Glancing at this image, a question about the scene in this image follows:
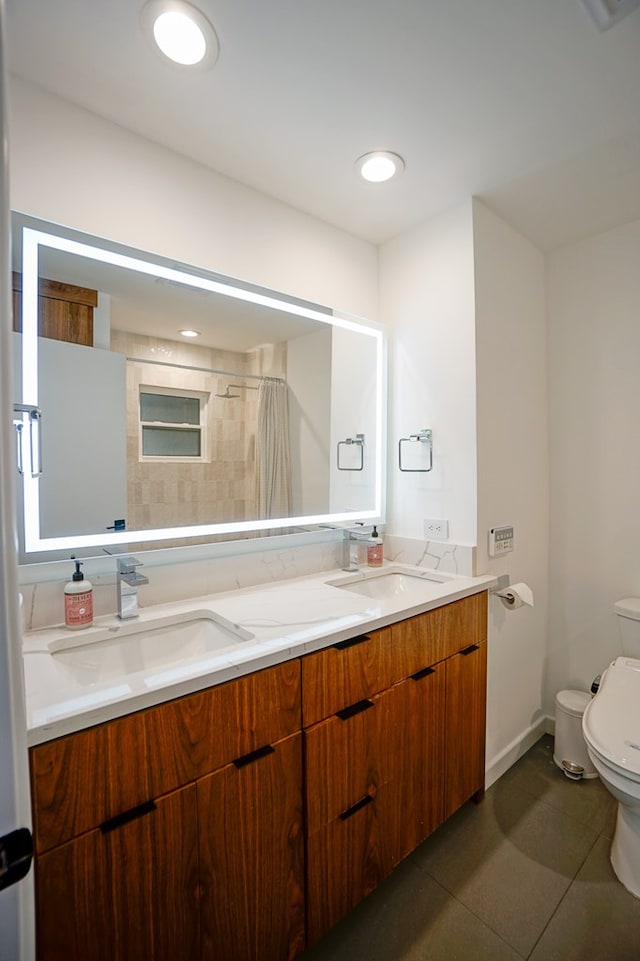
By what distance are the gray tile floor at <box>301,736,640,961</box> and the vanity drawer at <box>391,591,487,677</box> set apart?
2.27 feet

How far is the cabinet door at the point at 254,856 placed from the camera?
961 millimetres

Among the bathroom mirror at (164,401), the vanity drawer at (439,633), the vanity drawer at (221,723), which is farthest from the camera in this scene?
the vanity drawer at (439,633)

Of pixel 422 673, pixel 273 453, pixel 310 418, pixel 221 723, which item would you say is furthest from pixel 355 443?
pixel 221 723

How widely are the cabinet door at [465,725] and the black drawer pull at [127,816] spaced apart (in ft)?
3.40

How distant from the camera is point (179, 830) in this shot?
0.91 m

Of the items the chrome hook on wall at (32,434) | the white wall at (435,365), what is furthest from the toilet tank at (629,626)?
the chrome hook on wall at (32,434)

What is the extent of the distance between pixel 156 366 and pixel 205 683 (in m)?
1.00

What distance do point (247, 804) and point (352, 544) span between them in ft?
3.51

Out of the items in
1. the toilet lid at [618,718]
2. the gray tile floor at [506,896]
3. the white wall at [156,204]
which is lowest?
the gray tile floor at [506,896]

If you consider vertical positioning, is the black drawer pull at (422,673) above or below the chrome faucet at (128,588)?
below

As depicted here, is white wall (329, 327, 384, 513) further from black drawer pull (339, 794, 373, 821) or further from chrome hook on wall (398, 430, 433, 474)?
black drawer pull (339, 794, 373, 821)

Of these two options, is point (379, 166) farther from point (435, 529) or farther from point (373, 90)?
point (435, 529)

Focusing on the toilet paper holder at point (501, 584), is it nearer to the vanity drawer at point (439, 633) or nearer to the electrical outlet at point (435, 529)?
the vanity drawer at point (439, 633)

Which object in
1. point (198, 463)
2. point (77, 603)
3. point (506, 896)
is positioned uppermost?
point (198, 463)
